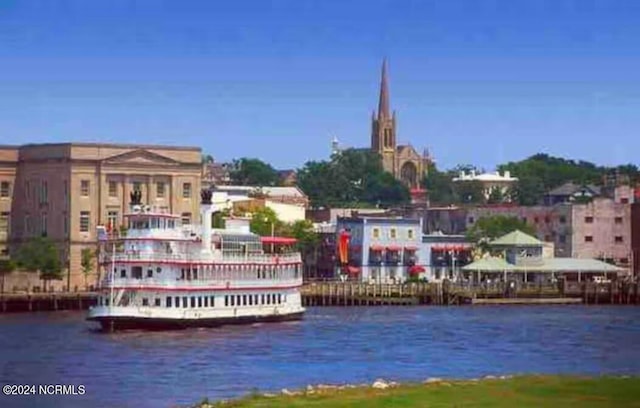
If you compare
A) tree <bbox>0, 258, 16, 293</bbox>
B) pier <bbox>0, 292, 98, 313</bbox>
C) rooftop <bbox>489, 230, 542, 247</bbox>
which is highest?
rooftop <bbox>489, 230, 542, 247</bbox>

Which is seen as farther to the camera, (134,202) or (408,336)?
(134,202)

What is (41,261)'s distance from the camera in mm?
133750

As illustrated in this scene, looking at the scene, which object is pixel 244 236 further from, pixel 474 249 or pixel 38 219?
pixel 474 249

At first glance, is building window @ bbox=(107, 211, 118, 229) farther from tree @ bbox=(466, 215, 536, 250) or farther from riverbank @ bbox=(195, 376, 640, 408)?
riverbank @ bbox=(195, 376, 640, 408)

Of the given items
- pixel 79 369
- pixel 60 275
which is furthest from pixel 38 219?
pixel 79 369

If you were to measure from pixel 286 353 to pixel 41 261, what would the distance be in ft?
182

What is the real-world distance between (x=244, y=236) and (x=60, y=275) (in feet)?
106

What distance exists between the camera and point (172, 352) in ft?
270

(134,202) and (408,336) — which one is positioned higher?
(134,202)

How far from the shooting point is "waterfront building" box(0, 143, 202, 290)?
141250 mm

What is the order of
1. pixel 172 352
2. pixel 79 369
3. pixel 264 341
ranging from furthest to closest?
pixel 264 341 → pixel 172 352 → pixel 79 369

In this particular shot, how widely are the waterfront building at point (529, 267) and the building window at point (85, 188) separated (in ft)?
124

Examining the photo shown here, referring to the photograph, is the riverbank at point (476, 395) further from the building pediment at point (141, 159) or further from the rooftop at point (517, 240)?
the rooftop at point (517, 240)

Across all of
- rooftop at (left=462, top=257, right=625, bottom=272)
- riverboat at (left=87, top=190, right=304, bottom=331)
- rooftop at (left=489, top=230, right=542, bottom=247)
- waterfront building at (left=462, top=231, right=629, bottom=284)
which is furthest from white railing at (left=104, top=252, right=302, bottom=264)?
rooftop at (left=489, top=230, right=542, bottom=247)
